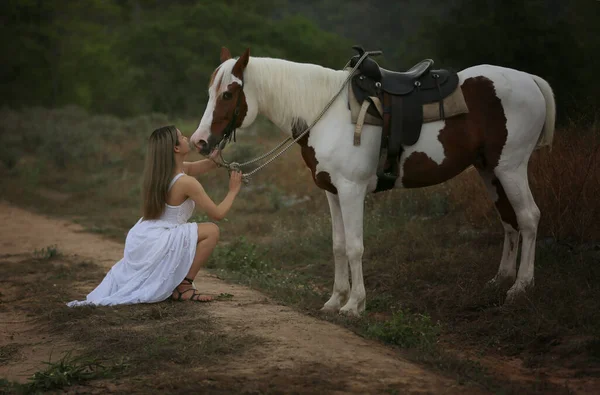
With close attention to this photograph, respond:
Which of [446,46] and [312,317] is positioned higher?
[446,46]

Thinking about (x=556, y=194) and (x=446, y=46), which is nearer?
(x=556, y=194)

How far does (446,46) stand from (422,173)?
5.87 m

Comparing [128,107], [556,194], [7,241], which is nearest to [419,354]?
[556,194]

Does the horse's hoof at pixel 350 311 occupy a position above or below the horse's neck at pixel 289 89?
below

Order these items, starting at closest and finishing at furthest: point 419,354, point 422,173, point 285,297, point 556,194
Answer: point 419,354 → point 422,173 → point 285,297 → point 556,194

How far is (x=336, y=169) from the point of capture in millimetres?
5332

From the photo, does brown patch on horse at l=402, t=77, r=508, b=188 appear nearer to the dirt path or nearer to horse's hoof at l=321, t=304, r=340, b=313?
horse's hoof at l=321, t=304, r=340, b=313

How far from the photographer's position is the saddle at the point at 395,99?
541cm


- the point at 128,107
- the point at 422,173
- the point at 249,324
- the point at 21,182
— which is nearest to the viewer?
the point at 249,324

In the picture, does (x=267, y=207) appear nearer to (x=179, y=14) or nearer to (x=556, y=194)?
(x=556, y=194)

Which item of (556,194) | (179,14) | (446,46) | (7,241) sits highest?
(179,14)

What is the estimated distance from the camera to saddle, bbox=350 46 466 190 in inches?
213

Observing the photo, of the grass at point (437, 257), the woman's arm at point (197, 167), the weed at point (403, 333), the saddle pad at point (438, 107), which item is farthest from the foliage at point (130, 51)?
the weed at point (403, 333)

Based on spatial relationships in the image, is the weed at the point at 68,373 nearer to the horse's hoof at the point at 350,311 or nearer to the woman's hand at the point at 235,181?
the woman's hand at the point at 235,181
